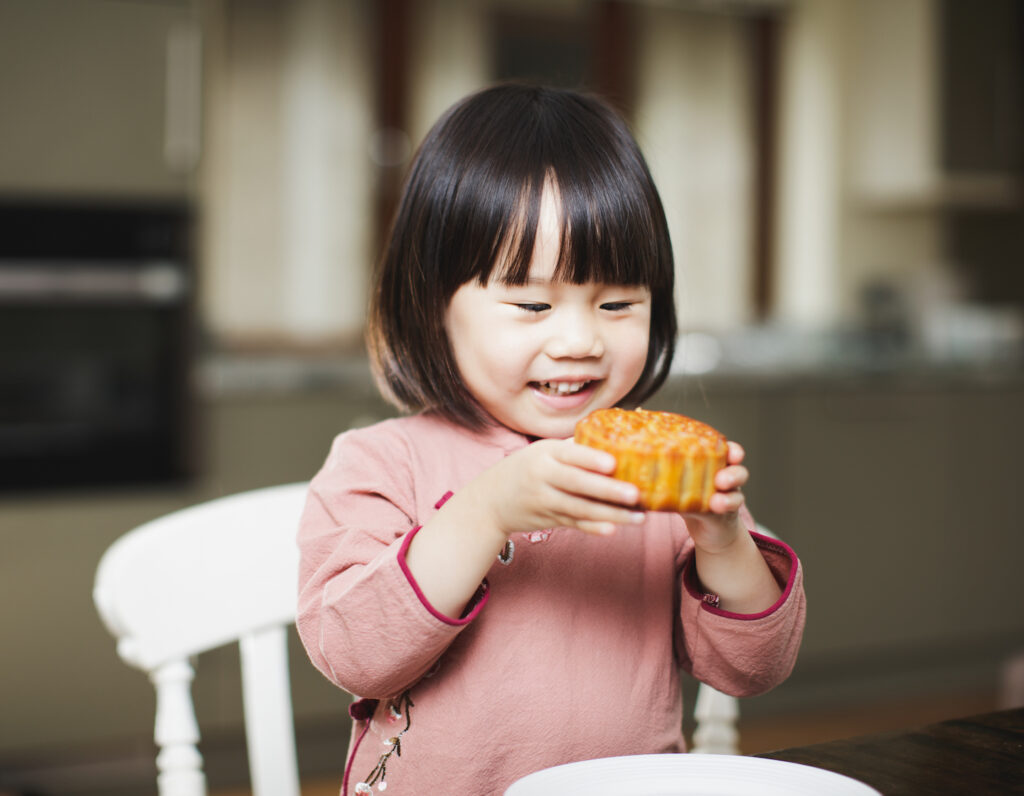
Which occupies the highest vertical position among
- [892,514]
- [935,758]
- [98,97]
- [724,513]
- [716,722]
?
[98,97]

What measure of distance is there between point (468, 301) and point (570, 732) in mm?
311

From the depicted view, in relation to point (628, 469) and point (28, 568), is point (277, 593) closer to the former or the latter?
point (628, 469)

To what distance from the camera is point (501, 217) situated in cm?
79

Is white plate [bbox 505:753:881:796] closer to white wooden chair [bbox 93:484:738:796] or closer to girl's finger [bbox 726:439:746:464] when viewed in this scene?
girl's finger [bbox 726:439:746:464]

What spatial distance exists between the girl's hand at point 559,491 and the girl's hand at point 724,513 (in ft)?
0.15

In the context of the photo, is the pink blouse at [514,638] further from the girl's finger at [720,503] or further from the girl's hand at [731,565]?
the girl's finger at [720,503]

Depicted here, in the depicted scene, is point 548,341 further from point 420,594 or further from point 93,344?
point 93,344

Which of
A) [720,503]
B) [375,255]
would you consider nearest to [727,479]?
[720,503]

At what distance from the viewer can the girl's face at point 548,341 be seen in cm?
78

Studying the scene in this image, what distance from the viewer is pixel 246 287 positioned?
328 centimetres

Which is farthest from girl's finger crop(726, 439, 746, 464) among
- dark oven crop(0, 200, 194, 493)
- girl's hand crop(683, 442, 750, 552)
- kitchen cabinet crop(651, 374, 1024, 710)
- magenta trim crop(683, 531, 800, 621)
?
kitchen cabinet crop(651, 374, 1024, 710)

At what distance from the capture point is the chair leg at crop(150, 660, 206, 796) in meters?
0.85

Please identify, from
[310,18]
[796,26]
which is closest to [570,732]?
[310,18]

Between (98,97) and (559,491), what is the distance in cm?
185
